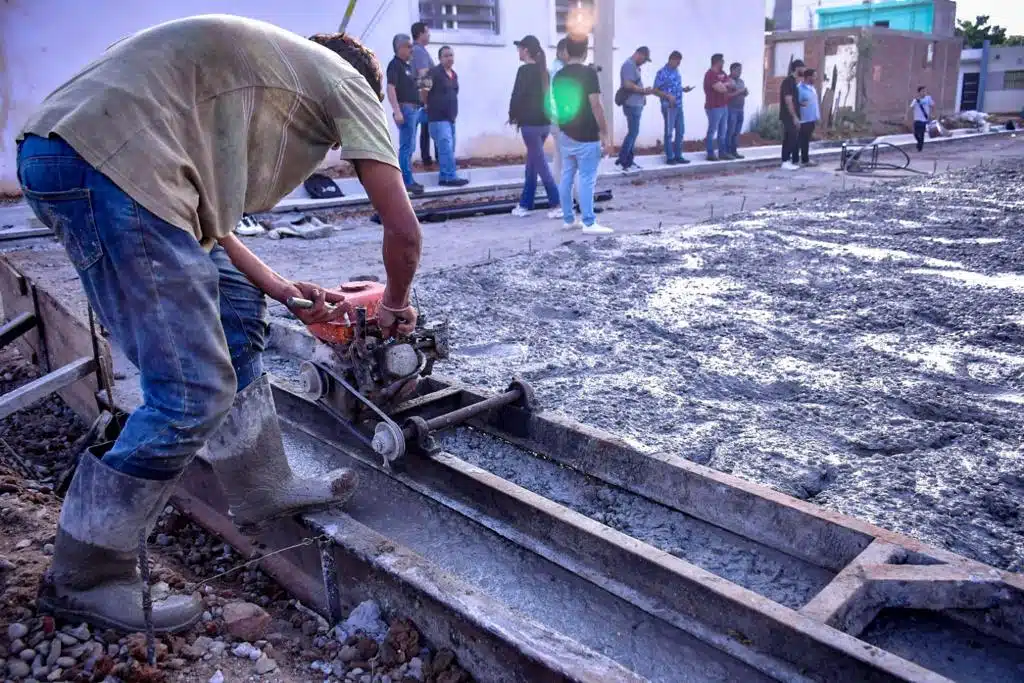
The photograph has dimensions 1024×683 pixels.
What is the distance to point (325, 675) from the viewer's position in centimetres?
252

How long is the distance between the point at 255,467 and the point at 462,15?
1527 cm

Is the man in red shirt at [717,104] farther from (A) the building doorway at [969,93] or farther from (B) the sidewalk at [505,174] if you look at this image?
(A) the building doorway at [969,93]

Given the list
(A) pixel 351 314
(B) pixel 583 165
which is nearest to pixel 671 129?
(B) pixel 583 165

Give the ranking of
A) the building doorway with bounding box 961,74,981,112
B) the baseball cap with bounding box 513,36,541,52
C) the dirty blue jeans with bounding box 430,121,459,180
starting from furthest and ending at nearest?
the building doorway with bounding box 961,74,981,112
the dirty blue jeans with bounding box 430,121,459,180
the baseball cap with bounding box 513,36,541,52

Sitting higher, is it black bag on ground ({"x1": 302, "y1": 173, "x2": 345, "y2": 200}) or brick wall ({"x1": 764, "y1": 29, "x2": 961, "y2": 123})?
brick wall ({"x1": 764, "y1": 29, "x2": 961, "y2": 123})

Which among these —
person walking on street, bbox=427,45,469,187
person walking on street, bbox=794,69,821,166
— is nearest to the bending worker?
person walking on street, bbox=427,45,469,187

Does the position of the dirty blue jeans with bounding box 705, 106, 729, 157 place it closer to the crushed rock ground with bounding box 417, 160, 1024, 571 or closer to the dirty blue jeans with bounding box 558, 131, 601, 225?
the crushed rock ground with bounding box 417, 160, 1024, 571

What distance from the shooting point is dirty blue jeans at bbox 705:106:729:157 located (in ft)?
58.8

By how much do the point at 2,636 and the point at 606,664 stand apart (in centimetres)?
179

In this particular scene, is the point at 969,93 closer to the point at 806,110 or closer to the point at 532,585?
the point at 806,110

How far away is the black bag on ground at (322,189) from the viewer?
41.4 feet

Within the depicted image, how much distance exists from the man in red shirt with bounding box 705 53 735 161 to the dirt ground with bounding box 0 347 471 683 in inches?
628

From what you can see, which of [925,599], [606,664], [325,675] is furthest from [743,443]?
[325,675]

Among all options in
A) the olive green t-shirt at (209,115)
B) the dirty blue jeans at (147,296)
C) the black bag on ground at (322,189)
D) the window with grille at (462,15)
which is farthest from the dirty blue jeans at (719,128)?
the dirty blue jeans at (147,296)
